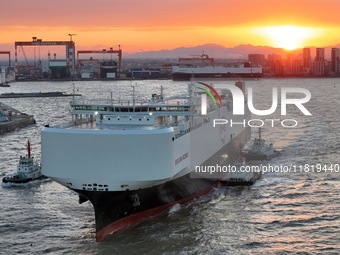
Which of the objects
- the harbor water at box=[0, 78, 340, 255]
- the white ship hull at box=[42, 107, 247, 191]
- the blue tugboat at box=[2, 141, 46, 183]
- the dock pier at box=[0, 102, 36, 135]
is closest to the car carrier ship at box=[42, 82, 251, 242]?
the white ship hull at box=[42, 107, 247, 191]

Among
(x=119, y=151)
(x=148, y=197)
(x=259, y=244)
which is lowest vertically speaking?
(x=259, y=244)

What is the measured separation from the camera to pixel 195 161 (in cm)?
1429

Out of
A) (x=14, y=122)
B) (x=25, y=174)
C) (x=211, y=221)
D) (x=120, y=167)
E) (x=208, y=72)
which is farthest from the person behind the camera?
(x=208, y=72)

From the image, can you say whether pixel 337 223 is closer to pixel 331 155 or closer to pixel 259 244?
pixel 259 244

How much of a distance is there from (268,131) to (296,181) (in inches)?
442

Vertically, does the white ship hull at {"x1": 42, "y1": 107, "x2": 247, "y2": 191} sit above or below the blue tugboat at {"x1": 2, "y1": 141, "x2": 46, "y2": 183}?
above

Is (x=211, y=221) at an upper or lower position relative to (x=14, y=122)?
lower

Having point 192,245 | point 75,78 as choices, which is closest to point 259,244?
point 192,245

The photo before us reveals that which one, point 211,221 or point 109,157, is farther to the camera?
Answer: point 211,221

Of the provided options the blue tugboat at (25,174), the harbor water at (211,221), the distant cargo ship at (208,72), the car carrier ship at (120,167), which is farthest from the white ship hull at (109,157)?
the distant cargo ship at (208,72)

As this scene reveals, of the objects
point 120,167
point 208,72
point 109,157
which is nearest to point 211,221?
point 120,167

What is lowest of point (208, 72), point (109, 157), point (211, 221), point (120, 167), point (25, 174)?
point (211, 221)

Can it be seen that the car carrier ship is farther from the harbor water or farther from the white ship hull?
the harbor water

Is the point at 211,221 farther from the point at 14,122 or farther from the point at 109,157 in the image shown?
the point at 14,122
